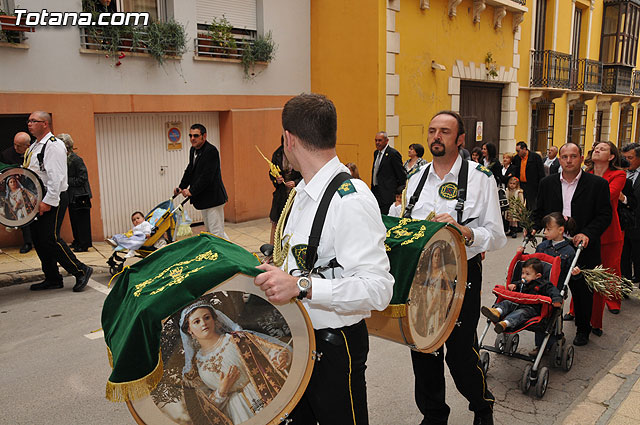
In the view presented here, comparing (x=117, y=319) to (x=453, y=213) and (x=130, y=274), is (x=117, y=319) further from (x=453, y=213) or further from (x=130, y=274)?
(x=453, y=213)

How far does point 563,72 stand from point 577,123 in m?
3.66

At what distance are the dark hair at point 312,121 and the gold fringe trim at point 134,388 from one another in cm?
109

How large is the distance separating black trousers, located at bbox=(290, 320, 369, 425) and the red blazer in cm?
437

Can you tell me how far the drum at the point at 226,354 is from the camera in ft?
7.25

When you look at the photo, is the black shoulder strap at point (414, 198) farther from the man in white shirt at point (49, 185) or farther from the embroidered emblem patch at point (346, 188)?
the man in white shirt at point (49, 185)

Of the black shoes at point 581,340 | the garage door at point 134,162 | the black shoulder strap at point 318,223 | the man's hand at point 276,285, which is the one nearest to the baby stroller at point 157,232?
the garage door at point 134,162

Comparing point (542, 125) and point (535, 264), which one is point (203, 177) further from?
point (542, 125)

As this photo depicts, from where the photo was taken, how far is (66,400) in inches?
172

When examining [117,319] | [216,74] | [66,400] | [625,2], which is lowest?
[66,400]

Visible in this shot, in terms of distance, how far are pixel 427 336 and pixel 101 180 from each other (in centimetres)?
808

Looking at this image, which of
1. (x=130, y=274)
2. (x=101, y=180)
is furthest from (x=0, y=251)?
(x=130, y=274)

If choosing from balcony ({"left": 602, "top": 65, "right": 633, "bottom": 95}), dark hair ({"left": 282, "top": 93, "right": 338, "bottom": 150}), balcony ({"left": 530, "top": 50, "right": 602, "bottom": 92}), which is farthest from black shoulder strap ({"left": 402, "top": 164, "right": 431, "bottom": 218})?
balcony ({"left": 602, "top": 65, "right": 633, "bottom": 95})

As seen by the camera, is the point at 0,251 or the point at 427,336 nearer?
the point at 427,336

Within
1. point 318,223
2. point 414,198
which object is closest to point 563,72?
point 414,198
